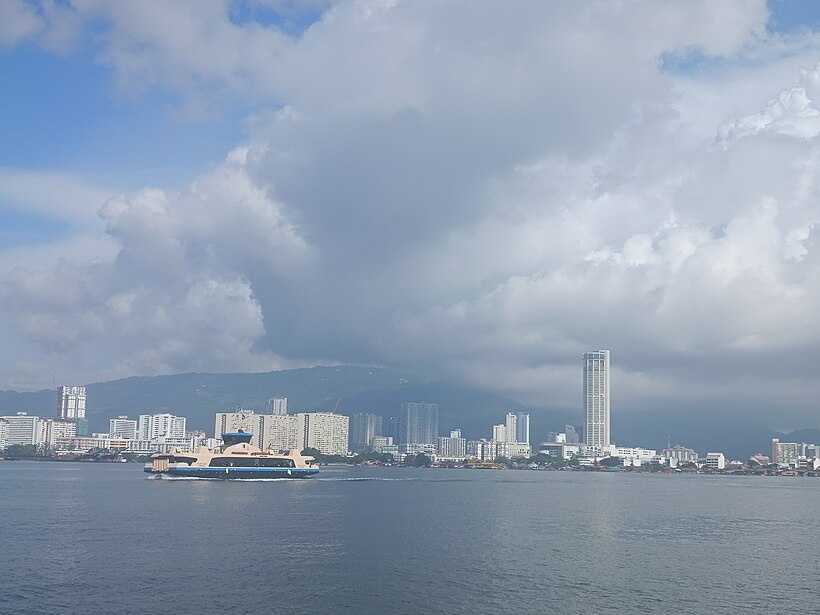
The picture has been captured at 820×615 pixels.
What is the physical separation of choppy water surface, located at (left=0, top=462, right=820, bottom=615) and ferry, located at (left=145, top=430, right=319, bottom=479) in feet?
128

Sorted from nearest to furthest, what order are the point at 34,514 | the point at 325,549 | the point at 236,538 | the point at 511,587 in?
1. the point at 511,587
2. the point at 325,549
3. the point at 236,538
4. the point at 34,514

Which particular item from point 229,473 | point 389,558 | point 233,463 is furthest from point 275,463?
point 389,558

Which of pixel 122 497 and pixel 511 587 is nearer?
pixel 511 587

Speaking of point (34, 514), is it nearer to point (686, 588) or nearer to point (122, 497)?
point (122, 497)

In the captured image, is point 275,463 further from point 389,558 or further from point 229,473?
point 389,558

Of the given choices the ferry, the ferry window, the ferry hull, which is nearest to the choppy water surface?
the ferry hull

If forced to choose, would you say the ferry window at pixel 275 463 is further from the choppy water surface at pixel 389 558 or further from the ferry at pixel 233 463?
the choppy water surface at pixel 389 558

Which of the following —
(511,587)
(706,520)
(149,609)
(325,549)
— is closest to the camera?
(149,609)

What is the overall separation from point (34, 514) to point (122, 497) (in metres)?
21.5

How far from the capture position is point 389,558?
51562 mm

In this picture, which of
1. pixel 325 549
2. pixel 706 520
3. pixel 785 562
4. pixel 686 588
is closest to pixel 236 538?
pixel 325 549

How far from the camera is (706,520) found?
81750 millimetres

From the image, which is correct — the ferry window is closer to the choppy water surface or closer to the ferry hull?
the ferry hull

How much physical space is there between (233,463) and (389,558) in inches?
3291
